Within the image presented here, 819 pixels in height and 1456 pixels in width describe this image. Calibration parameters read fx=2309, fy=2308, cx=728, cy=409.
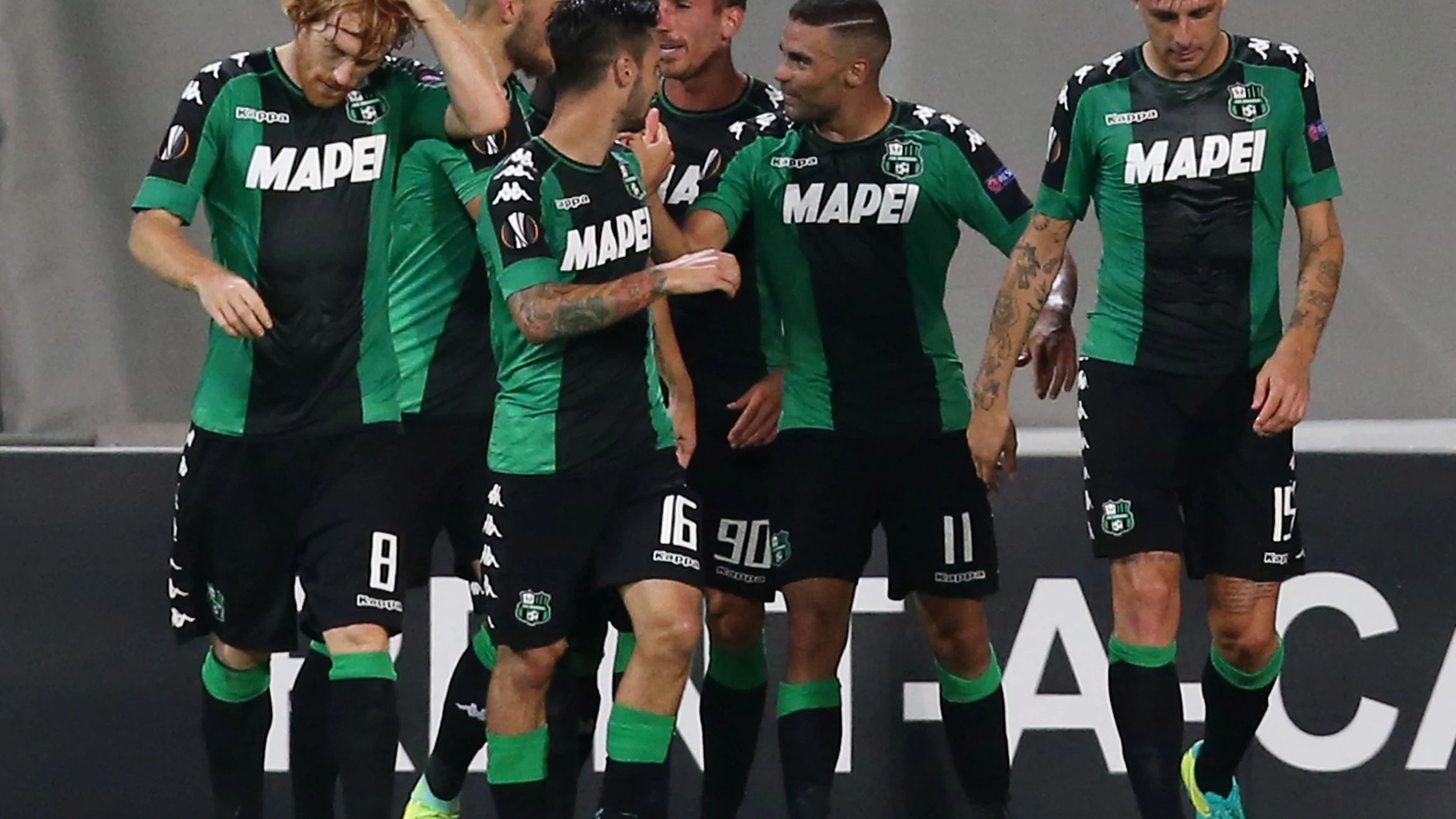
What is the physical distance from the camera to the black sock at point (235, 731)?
5305 millimetres

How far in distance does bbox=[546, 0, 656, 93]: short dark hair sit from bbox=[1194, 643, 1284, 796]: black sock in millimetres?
2047

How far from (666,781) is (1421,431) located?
2.72 m

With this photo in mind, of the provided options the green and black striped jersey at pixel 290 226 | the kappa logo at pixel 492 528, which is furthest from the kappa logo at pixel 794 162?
Answer: the kappa logo at pixel 492 528

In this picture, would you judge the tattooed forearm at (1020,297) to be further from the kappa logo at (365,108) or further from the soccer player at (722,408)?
the kappa logo at (365,108)

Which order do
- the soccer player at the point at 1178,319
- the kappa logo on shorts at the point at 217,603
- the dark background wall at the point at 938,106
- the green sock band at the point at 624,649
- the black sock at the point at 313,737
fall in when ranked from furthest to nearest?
the dark background wall at the point at 938,106 → the green sock band at the point at 624,649 → the black sock at the point at 313,737 → the soccer player at the point at 1178,319 → the kappa logo on shorts at the point at 217,603

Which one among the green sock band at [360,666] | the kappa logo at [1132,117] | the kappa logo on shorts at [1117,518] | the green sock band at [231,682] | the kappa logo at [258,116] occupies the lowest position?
the green sock band at [231,682]

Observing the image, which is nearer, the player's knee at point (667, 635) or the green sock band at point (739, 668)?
the player's knee at point (667, 635)

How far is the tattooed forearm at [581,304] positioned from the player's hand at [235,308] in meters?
0.56

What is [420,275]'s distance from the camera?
5.53 metres

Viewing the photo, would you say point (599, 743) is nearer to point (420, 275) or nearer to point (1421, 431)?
point (420, 275)

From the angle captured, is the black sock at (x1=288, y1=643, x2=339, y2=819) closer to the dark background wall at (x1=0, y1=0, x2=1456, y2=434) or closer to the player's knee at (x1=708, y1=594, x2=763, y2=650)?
the player's knee at (x1=708, y1=594, x2=763, y2=650)

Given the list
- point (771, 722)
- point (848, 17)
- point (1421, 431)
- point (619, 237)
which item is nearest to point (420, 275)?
point (619, 237)

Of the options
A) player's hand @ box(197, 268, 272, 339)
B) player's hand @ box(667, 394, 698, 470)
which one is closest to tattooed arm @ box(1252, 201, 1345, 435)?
player's hand @ box(667, 394, 698, 470)

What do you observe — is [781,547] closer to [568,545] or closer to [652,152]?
[568,545]
